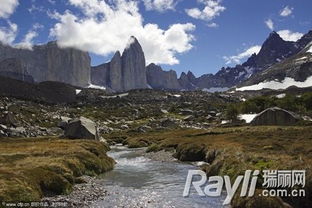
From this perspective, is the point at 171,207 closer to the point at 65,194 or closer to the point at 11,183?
the point at 65,194

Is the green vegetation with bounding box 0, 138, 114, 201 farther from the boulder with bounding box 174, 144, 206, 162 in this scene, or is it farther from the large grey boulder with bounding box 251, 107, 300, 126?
the large grey boulder with bounding box 251, 107, 300, 126

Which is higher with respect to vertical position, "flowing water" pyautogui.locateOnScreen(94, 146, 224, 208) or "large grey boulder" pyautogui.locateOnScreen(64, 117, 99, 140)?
"large grey boulder" pyautogui.locateOnScreen(64, 117, 99, 140)

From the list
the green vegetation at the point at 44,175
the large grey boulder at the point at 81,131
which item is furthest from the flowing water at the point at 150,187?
the large grey boulder at the point at 81,131

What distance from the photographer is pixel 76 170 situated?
4634cm

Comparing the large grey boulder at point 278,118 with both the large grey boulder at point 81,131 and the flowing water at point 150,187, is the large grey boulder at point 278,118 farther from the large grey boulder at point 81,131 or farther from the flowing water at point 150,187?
the flowing water at point 150,187

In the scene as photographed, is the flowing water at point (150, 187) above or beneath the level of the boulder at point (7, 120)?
beneath

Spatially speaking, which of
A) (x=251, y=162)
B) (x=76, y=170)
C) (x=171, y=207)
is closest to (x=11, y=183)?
(x=171, y=207)

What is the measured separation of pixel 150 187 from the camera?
39.4 metres

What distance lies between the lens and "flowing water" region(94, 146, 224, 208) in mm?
31297

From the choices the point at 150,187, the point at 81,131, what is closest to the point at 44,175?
the point at 150,187

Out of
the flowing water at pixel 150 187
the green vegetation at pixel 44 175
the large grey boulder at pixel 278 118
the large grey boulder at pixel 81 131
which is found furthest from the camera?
the large grey boulder at pixel 278 118

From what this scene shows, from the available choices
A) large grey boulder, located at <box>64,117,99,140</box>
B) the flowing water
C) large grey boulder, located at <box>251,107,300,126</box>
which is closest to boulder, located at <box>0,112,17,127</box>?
large grey boulder, located at <box>64,117,99,140</box>

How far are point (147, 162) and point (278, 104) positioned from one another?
4403 inches

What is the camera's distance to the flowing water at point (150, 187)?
103 feet
